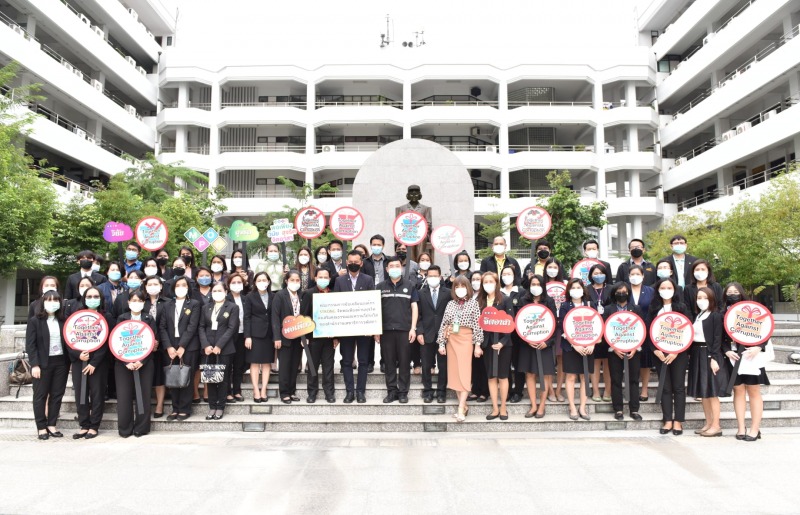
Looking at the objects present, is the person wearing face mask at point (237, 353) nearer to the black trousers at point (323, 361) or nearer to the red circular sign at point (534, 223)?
the black trousers at point (323, 361)

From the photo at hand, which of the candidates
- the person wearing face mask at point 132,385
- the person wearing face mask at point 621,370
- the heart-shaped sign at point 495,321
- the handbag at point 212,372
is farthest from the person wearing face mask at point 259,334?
the person wearing face mask at point 621,370

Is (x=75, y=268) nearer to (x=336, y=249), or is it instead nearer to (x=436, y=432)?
(x=336, y=249)

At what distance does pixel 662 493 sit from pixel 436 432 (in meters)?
2.96

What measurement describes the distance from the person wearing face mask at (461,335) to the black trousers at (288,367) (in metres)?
2.19

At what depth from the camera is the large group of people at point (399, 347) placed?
702 cm

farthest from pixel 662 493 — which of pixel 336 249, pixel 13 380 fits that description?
pixel 13 380

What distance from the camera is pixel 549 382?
296 inches

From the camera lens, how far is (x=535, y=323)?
7340mm

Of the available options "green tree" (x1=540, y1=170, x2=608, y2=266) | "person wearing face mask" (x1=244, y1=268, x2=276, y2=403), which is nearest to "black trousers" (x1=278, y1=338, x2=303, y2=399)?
"person wearing face mask" (x1=244, y1=268, x2=276, y2=403)

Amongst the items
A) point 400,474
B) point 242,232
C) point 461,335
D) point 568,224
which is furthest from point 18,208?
point 568,224

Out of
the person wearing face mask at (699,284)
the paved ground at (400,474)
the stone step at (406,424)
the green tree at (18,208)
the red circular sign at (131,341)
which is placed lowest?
the paved ground at (400,474)

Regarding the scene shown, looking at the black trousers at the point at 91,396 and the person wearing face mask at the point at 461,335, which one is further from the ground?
the person wearing face mask at the point at 461,335

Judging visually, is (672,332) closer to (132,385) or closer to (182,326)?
(182,326)

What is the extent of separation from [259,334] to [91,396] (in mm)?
2362
